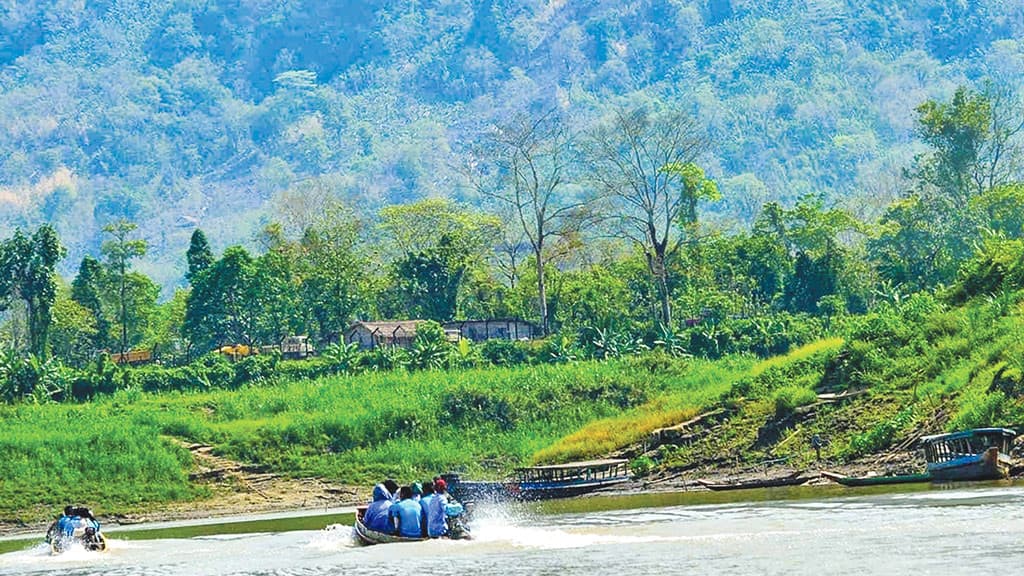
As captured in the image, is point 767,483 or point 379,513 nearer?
point 379,513

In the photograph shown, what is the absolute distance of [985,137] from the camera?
4670 inches

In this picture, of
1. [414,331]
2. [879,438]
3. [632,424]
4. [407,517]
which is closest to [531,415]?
[632,424]

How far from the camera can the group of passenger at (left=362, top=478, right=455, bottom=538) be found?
37.7m

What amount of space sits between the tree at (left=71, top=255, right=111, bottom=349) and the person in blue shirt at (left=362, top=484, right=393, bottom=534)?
277 feet

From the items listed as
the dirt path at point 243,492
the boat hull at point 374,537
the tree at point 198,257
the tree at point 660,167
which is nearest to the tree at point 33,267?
the tree at point 198,257

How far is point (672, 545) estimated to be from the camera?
112ft

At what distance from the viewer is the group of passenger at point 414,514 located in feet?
124

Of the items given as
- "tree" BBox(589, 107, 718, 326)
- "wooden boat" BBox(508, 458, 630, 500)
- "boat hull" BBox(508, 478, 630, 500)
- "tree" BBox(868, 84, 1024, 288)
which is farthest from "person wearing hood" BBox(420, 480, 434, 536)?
"tree" BBox(589, 107, 718, 326)

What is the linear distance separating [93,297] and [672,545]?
92118 millimetres

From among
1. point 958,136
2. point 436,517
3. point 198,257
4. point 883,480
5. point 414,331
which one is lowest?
point 436,517

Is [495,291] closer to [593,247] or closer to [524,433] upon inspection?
[593,247]

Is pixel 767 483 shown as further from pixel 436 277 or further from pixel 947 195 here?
pixel 947 195

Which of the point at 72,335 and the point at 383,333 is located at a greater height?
the point at 72,335

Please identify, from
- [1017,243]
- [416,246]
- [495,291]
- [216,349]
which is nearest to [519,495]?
[1017,243]
